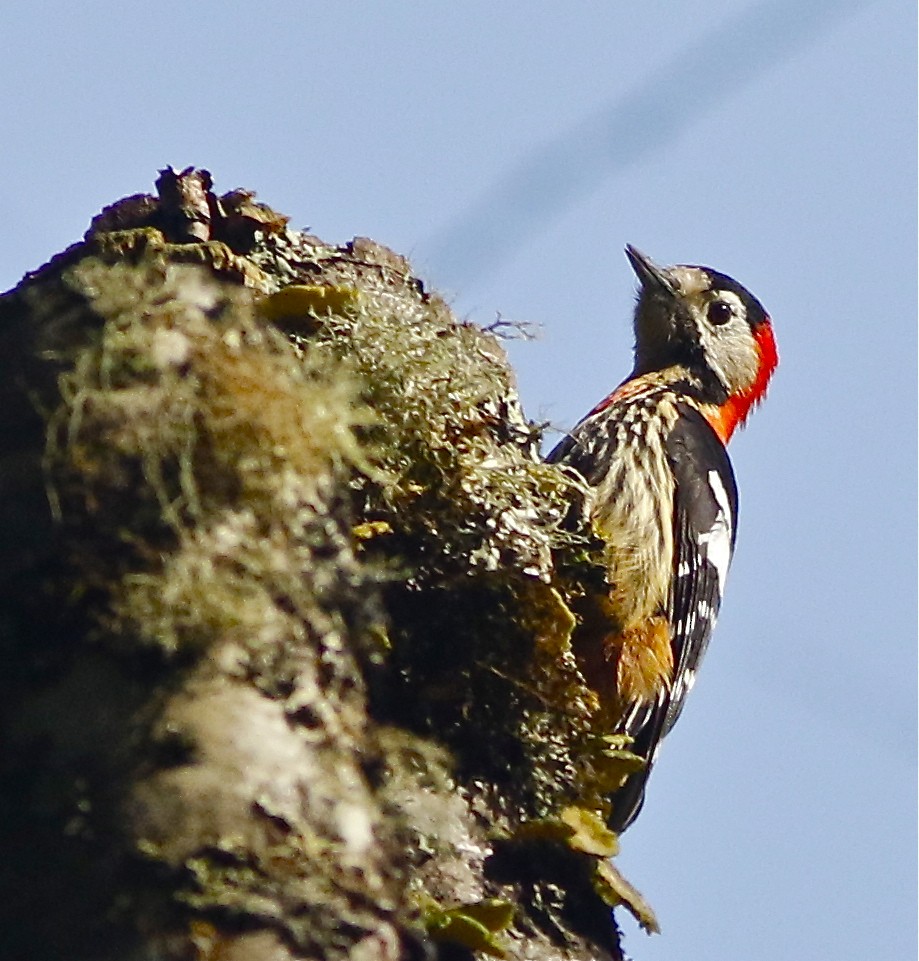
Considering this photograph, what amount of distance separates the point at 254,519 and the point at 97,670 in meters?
0.39

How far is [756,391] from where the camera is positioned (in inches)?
246

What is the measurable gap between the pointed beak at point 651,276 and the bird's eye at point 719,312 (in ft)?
0.53

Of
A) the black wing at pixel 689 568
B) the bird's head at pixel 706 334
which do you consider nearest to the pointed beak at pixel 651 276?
the bird's head at pixel 706 334

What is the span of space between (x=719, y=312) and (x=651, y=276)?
0.30 m

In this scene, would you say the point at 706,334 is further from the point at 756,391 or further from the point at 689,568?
the point at 689,568

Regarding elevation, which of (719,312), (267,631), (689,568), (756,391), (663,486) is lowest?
(267,631)

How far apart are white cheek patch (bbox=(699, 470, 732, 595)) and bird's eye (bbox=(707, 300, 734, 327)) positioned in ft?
3.56

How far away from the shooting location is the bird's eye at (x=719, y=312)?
6.09 m

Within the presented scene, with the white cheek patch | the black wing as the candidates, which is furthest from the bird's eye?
the white cheek patch

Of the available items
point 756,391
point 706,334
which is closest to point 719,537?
point 706,334

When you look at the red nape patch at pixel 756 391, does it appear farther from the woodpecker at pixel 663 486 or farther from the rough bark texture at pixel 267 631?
the rough bark texture at pixel 267 631

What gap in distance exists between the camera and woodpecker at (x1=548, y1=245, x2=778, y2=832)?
421cm

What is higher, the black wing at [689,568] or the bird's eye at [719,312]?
the bird's eye at [719,312]

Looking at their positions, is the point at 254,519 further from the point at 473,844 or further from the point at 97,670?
the point at 473,844
